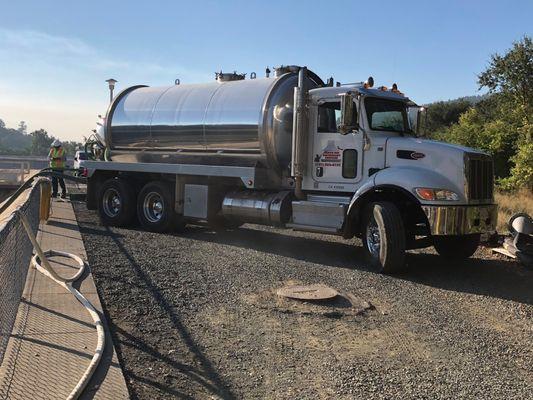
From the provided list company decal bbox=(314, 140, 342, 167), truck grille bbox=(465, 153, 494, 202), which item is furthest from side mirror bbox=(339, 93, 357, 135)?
truck grille bbox=(465, 153, 494, 202)

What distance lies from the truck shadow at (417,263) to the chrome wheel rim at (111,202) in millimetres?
1907

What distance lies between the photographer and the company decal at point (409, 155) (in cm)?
856

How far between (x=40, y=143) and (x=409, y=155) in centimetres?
11923

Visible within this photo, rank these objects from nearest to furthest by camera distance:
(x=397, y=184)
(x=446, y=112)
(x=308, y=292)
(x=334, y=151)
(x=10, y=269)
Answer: (x=10, y=269) < (x=308, y=292) < (x=397, y=184) < (x=334, y=151) < (x=446, y=112)

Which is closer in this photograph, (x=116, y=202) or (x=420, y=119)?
(x=420, y=119)

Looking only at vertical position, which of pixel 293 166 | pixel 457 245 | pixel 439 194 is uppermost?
pixel 293 166

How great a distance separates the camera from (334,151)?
973 cm

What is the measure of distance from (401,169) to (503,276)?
2251 millimetres

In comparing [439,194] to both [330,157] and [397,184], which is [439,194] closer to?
[397,184]

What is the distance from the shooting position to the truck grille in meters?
8.24

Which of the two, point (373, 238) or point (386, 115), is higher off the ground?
point (386, 115)

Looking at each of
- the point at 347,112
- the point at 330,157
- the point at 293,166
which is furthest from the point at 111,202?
the point at 347,112

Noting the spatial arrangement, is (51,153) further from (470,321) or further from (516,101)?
(516,101)

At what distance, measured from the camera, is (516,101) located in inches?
896
